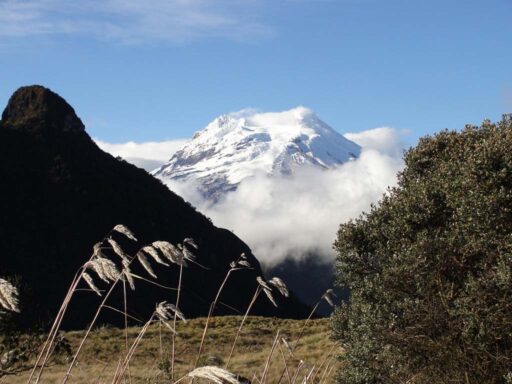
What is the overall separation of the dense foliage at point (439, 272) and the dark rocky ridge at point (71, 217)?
126 metres

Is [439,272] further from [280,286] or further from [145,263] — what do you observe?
[145,263]

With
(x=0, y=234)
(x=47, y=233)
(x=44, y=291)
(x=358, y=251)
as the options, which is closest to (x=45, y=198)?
(x=47, y=233)

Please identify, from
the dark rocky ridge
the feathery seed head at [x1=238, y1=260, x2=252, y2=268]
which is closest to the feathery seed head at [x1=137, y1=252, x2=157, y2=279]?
the feathery seed head at [x1=238, y1=260, x2=252, y2=268]

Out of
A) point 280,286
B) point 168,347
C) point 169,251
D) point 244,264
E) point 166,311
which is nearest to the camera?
point 169,251

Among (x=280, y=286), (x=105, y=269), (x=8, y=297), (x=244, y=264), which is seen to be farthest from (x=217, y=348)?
(x=8, y=297)

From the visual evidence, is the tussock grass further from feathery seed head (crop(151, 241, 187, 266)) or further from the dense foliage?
the dense foliage

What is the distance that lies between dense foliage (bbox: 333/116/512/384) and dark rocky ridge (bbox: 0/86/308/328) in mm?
126350

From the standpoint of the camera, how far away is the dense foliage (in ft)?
53.2

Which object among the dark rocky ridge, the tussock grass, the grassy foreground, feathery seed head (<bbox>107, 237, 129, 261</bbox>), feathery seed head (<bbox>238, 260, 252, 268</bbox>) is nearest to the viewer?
the tussock grass

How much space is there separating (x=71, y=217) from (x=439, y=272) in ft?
559

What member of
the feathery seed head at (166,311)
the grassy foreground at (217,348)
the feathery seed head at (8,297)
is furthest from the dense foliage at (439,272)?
the feathery seed head at (8,297)

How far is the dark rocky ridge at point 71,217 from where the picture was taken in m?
155

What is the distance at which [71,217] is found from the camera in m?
178

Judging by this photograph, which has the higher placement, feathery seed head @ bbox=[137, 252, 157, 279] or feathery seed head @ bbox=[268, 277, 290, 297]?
feathery seed head @ bbox=[137, 252, 157, 279]
